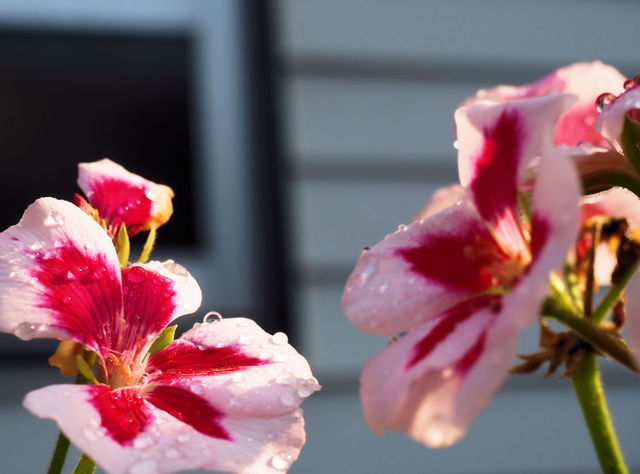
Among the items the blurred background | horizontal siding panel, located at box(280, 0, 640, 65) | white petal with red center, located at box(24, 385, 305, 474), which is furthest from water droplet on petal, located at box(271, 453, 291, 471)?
horizontal siding panel, located at box(280, 0, 640, 65)

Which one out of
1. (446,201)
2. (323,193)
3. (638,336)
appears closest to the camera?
(638,336)

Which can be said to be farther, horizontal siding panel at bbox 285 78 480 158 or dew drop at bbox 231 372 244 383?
horizontal siding panel at bbox 285 78 480 158

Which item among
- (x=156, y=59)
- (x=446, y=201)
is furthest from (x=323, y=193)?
(x=446, y=201)

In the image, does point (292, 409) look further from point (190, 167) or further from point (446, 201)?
point (190, 167)

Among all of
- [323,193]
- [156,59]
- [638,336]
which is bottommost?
[323,193]

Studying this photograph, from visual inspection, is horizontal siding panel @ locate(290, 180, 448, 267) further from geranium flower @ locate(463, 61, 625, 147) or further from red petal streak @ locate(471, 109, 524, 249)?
red petal streak @ locate(471, 109, 524, 249)

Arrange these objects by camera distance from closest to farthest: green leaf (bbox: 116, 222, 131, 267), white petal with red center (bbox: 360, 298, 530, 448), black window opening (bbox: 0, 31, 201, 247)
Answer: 1. white petal with red center (bbox: 360, 298, 530, 448)
2. green leaf (bbox: 116, 222, 131, 267)
3. black window opening (bbox: 0, 31, 201, 247)
